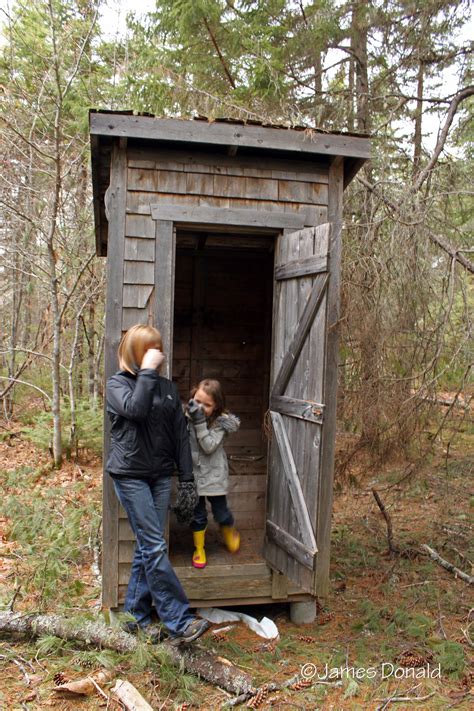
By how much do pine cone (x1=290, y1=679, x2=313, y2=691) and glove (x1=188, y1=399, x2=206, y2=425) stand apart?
1.91m

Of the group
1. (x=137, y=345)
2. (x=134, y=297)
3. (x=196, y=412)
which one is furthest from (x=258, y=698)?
(x=134, y=297)

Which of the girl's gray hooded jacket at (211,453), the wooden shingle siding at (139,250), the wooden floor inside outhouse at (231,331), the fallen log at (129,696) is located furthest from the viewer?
the wooden floor inside outhouse at (231,331)

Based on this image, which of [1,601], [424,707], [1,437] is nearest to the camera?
[424,707]

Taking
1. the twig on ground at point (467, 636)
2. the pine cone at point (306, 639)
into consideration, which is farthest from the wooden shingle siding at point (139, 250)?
the twig on ground at point (467, 636)

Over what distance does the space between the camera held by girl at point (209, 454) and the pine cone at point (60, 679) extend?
4.18 feet

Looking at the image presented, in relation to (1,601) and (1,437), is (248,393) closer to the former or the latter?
(1,601)

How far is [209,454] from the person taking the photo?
4828mm

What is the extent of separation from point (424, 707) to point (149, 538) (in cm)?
191

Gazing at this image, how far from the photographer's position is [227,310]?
24.0 feet

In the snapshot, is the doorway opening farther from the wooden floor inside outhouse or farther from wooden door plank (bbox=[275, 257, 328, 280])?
wooden door plank (bbox=[275, 257, 328, 280])

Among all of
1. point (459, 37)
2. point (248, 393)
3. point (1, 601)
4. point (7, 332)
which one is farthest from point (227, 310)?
point (7, 332)

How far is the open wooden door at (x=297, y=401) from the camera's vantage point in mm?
3949

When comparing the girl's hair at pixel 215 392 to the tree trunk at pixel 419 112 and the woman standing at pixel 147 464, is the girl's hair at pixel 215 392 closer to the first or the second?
the woman standing at pixel 147 464

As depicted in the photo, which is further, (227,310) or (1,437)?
(1,437)
